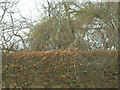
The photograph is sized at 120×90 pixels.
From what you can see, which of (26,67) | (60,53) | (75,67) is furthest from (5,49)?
(75,67)

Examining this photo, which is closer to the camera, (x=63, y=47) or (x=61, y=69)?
(x=61, y=69)

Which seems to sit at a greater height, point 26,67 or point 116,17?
point 116,17

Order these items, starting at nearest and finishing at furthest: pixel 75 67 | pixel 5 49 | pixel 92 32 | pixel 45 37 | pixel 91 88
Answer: pixel 91 88
pixel 75 67
pixel 5 49
pixel 92 32
pixel 45 37

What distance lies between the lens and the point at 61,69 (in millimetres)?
6961

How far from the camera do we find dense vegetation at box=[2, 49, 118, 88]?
6.64 meters

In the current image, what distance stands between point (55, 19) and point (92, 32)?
2.36 m

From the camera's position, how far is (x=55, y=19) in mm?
10758

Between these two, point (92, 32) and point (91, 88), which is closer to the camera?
point (91, 88)

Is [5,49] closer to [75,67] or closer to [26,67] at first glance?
[26,67]

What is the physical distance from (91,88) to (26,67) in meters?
2.38

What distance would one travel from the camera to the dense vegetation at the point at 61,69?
6.64 m

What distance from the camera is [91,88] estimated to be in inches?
251

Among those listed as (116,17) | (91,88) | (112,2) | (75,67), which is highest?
(112,2)

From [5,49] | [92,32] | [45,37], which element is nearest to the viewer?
[5,49]
